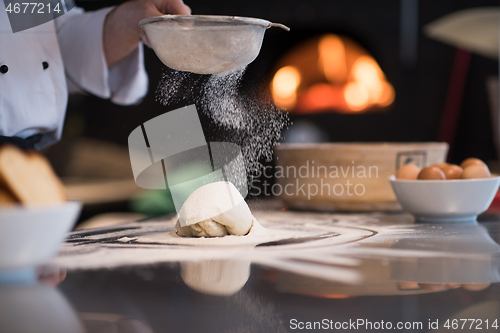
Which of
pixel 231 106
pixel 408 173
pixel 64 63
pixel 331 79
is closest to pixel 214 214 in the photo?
pixel 231 106

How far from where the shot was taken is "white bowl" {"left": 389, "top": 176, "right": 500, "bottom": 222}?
2.88ft

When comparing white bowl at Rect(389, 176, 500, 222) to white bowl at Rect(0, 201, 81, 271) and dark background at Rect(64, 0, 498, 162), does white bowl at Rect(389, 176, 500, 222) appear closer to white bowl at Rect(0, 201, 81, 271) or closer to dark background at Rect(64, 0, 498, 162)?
white bowl at Rect(0, 201, 81, 271)

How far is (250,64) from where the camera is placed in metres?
0.77

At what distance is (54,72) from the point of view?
1.00 meters

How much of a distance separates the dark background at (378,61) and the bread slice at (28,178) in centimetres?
236

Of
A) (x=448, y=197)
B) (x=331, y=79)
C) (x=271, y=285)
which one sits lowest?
(x=331, y=79)

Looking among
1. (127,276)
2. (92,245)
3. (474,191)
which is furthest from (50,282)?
(474,191)

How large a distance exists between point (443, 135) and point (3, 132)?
8.28ft

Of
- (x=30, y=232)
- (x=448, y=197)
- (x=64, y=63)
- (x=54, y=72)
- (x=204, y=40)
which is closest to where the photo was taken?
(x=30, y=232)

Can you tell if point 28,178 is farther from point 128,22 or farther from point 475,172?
point 475,172

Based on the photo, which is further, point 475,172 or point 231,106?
point 475,172

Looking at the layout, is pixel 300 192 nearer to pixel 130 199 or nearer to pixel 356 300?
pixel 356 300

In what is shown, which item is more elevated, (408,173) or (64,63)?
(64,63)

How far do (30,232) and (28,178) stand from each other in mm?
62
